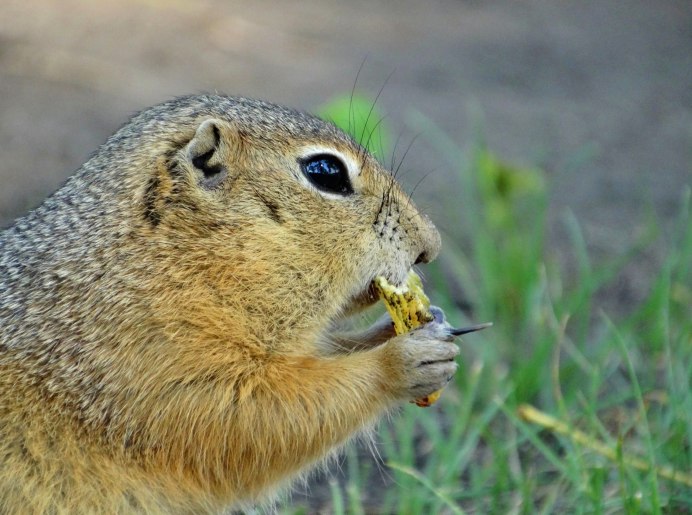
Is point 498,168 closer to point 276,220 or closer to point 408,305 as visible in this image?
point 408,305

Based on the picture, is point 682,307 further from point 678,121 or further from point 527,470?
point 678,121

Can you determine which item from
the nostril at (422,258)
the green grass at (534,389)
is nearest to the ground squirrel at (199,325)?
the nostril at (422,258)

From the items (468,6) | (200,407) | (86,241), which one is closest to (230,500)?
(200,407)

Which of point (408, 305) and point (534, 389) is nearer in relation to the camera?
point (408, 305)

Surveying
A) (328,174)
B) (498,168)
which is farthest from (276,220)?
(498,168)

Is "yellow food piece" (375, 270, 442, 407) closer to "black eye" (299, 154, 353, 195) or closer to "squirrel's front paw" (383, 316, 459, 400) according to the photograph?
"squirrel's front paw" (383, 316, 459, 400)

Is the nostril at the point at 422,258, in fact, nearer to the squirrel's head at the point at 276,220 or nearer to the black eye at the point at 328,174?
the squirrel's head at the point at 276,220
